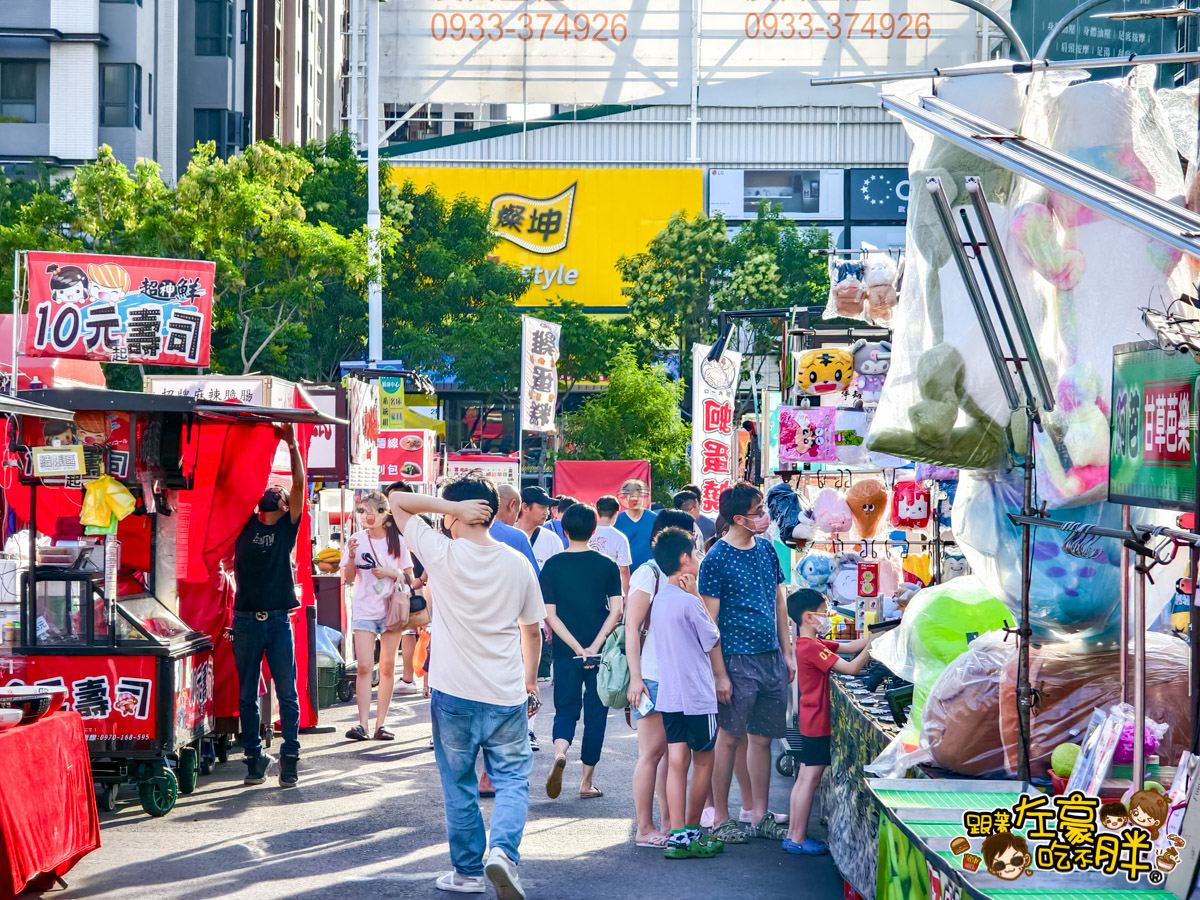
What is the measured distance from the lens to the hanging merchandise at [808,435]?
12688 mm

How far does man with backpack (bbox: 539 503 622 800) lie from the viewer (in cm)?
1024

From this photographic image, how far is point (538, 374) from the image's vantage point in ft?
82.3

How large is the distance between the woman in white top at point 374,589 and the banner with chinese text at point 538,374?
11163 mm

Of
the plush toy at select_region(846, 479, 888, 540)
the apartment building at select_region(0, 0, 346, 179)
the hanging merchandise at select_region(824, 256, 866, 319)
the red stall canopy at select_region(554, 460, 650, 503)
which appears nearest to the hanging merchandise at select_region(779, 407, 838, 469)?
the plush toy at select_region(846, 479, 888, 540)

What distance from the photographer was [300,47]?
59469mm

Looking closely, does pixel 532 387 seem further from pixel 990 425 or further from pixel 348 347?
pixel 990 425

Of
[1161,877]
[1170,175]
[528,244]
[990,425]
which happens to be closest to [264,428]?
[990,425]

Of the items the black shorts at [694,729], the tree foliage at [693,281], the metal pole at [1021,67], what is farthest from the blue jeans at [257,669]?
the tree foliage at [693,281]

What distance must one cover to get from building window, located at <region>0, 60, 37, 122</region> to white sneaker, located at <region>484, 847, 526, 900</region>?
36041 mm

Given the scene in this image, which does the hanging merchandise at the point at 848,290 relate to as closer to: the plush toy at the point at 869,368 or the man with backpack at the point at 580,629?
the man with backpack at the point at 580,629

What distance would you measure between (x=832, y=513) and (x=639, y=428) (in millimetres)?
25566

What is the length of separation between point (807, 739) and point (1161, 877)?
452cm

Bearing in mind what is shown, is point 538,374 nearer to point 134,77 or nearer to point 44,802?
point 44,802

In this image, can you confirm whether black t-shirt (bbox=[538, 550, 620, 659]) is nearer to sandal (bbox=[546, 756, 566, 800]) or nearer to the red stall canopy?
sandal (bbox=[546, 756, 566, 800])
